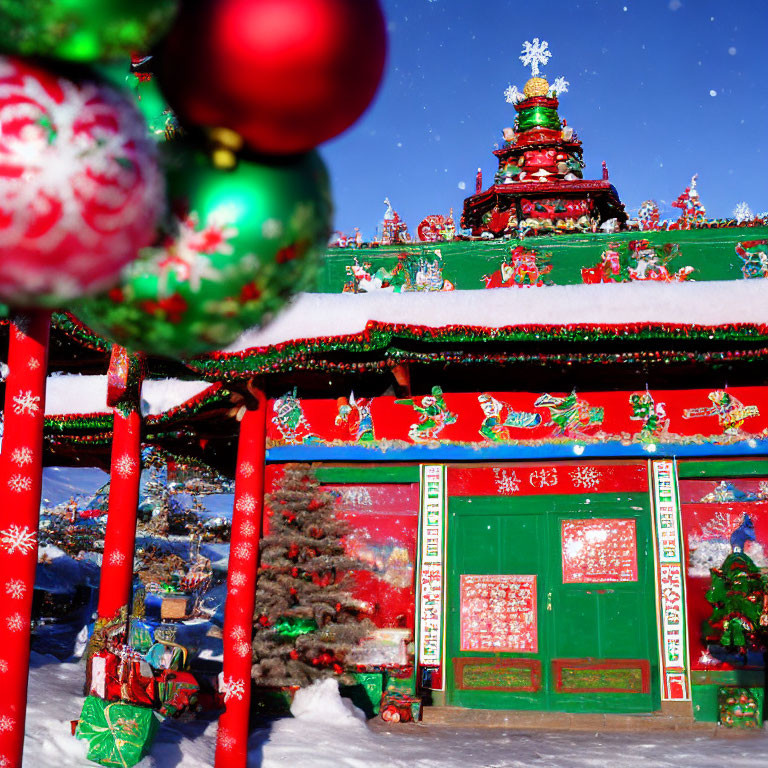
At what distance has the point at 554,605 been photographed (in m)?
8.44

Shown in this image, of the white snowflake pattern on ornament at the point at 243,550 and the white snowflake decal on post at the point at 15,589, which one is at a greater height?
the white snowflake pattern on ornament at the point at 243,550

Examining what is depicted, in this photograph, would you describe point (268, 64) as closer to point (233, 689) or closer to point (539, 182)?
point (233, 689)

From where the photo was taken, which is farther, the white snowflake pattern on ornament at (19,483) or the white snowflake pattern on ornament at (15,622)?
the white snowflake pattern on ornament at (19,483)

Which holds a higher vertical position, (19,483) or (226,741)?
(19,483)

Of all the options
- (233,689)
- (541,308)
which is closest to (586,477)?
(541,308)

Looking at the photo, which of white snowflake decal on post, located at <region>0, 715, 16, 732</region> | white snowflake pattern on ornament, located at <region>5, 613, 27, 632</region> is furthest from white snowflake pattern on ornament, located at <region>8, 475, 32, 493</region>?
white snowflake decal on post, located at <region>0, 715, 16, 732</region>

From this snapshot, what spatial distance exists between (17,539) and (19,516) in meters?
0.14

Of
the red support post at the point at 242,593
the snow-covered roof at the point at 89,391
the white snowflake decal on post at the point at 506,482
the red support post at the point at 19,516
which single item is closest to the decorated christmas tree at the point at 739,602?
the white snowflake decal on post at the point at 506,482

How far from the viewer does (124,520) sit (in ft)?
23.0

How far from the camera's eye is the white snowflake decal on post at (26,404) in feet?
16.5

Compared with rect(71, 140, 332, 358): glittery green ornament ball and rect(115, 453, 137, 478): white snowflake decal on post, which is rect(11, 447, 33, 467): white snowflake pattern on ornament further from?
rect(71, 140, 332, 358): glittery green ornament ball

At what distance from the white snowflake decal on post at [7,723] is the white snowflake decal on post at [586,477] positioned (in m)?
5.87

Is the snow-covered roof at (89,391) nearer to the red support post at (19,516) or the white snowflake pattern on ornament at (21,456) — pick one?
the red support post at (19,516)

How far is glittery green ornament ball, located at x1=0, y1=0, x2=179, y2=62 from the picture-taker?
1012 millimetres
